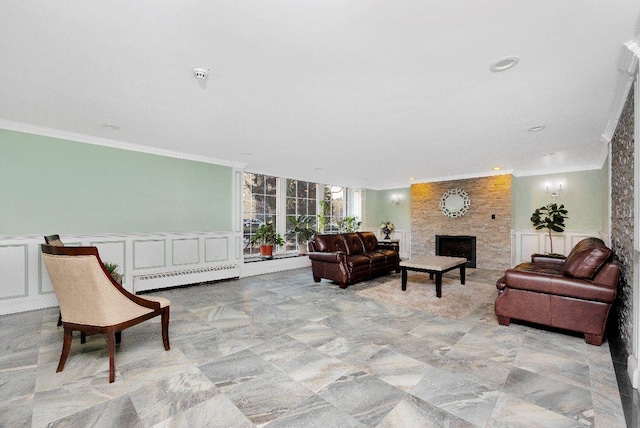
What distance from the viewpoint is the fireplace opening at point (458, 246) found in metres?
7.09

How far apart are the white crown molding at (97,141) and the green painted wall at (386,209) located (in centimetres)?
518

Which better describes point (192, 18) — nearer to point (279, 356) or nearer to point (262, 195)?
point (279, 356)

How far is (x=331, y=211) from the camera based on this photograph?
867 centimetres

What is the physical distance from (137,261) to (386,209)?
7.14m

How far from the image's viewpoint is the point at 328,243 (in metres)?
5.64

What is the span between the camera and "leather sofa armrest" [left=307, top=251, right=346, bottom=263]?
16.8 ft

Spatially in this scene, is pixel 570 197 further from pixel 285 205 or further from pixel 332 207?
pixel 285 205

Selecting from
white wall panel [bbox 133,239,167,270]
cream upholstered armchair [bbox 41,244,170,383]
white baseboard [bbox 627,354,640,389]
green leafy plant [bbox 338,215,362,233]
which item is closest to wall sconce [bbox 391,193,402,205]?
green leafy plant [bbox 338,215,362,233]

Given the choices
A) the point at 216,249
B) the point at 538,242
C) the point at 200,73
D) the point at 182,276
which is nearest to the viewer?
the point at 200,73

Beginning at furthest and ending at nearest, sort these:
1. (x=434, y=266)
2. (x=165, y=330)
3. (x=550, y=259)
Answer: (x=550, y=259), (x=434, y=266), (x=165, y=330)

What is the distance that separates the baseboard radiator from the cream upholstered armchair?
2454 mm

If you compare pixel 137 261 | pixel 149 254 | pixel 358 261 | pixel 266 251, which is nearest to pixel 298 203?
pixel 266 251

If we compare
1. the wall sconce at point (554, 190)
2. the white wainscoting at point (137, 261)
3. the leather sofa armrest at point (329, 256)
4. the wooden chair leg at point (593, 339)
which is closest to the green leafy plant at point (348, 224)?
the leather sofa armrest at point (329, 256)

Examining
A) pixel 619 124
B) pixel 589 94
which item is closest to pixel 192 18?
pixel 589 94
